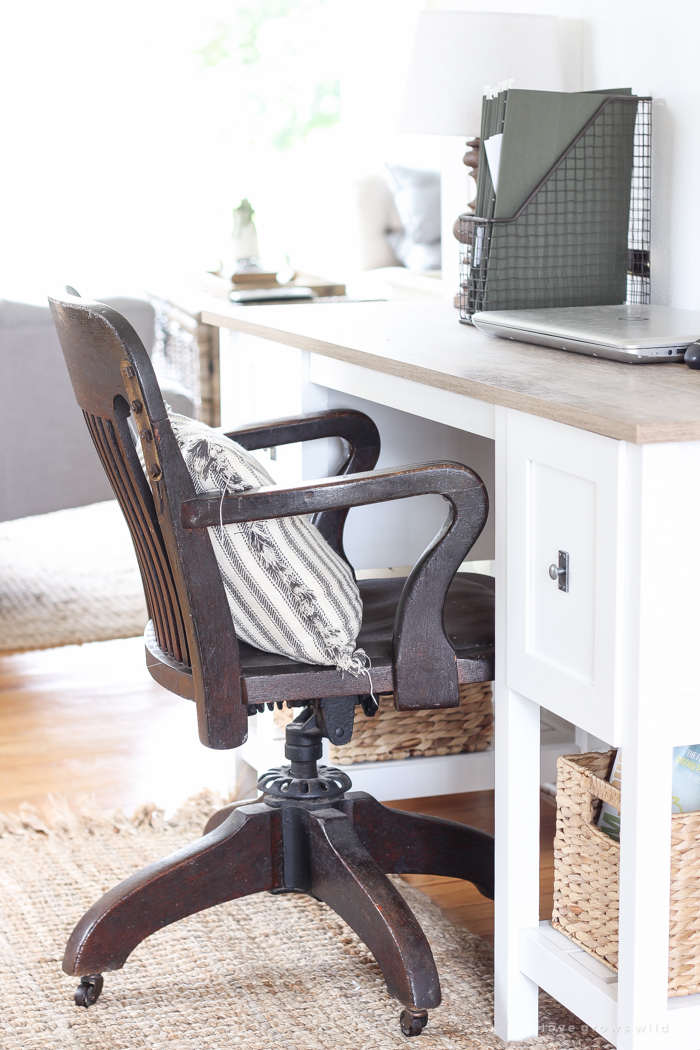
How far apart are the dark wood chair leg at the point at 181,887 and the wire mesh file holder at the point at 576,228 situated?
30.3 inches

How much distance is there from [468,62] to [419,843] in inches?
45.4

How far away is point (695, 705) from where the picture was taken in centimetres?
111

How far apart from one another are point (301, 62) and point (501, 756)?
6.68m

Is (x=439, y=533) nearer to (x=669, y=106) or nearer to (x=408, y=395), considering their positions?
(x=408, y=395)

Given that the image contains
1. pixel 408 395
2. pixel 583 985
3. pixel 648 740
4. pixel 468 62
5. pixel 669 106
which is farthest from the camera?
pixel 468 62

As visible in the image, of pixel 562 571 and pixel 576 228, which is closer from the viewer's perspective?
pixel 562 571

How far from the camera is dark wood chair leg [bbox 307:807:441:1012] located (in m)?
A: 1.37

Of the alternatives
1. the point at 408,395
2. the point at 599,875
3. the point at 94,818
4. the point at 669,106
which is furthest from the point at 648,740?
the point at 94,818

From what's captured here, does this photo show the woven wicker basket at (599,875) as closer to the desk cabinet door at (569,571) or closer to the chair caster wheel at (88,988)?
the desk cabinet door at (569,571)

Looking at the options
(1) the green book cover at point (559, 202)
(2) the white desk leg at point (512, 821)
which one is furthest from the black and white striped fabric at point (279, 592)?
(1) the green book cover at point (559, 202)

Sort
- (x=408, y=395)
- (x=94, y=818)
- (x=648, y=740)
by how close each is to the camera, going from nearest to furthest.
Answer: (x=648, y=740), (x=408, y=395), (x=94, y=818)

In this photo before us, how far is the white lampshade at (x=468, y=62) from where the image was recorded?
1.87 meters

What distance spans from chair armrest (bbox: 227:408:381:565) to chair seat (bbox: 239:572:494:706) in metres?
0.23

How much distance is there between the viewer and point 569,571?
1176 mm
